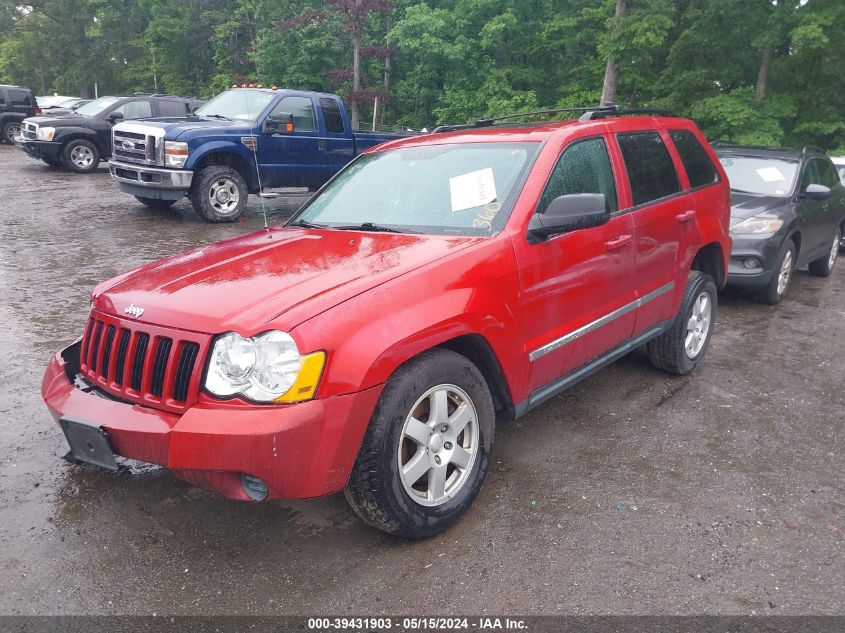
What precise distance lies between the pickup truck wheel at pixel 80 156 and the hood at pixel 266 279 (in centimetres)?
1439

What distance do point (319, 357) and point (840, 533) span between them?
248cm

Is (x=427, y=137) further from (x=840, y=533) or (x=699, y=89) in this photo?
(x=699, y=89)

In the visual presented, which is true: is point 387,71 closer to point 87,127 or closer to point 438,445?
point 87,127

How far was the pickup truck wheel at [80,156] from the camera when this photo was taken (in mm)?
15781

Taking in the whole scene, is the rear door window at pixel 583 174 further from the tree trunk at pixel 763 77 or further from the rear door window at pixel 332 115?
the tree trunk at pixel 763 77

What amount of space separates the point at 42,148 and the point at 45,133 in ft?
1.25

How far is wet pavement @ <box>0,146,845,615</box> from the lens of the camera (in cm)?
262

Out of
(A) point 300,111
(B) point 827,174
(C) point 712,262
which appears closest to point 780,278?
(B) point 827,174

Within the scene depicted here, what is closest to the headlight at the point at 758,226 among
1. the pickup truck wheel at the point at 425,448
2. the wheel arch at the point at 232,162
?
the pickup truck wheel at the point at 425,448

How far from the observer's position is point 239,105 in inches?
443

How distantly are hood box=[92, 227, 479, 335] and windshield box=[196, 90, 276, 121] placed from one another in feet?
26.5

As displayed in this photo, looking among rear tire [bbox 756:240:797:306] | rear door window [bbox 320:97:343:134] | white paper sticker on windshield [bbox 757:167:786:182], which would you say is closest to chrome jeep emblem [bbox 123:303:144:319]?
rear tire [bbox 756:240:797:306]

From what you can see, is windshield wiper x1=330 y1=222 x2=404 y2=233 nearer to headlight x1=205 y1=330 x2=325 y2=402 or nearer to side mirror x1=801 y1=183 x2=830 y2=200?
headlight x1=205 y1=330 x2=325 y2=402

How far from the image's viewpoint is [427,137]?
4320 mm
